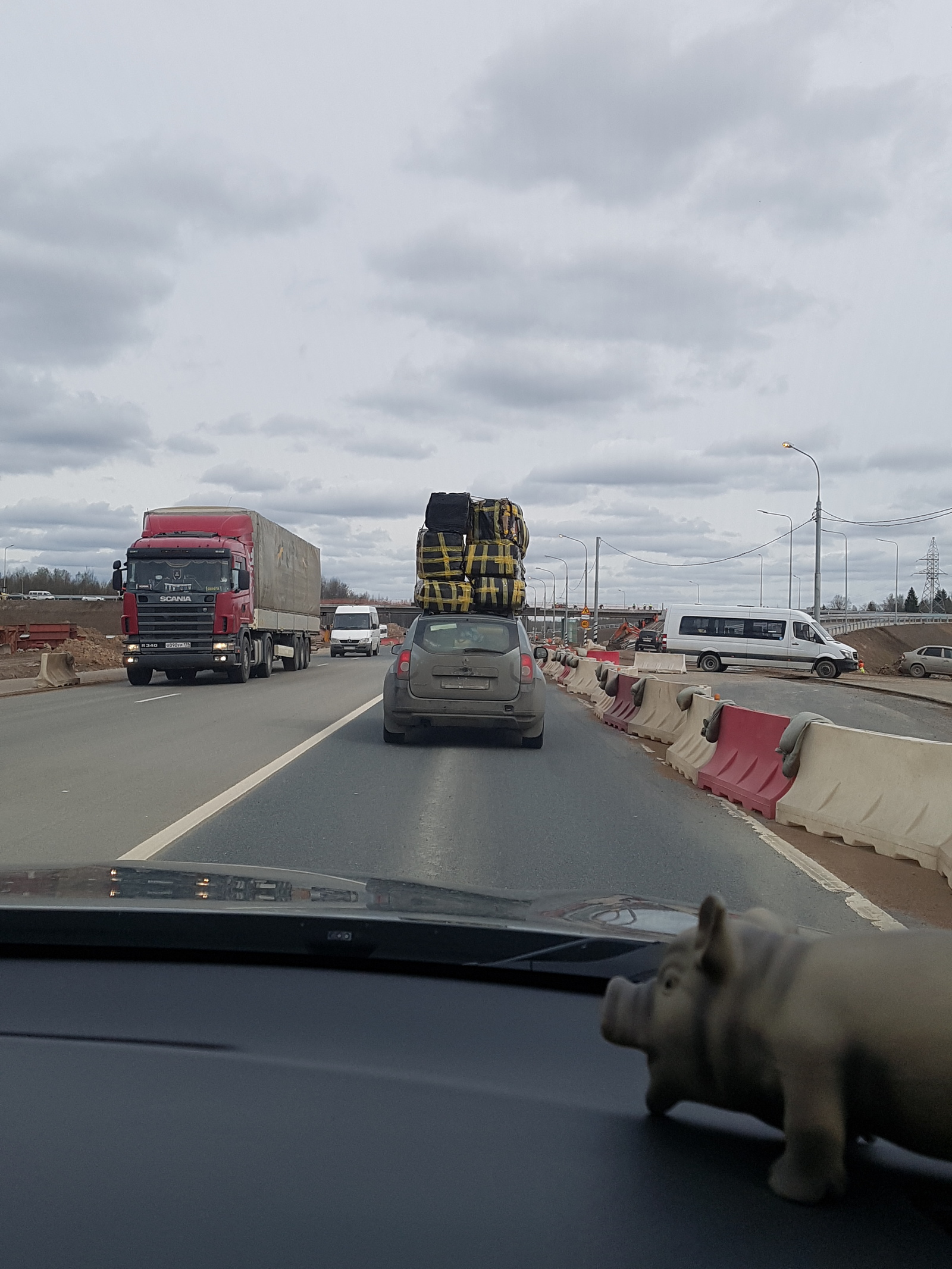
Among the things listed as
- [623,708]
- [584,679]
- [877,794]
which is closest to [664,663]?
[584,679]

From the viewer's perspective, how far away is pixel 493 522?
68.0 ft

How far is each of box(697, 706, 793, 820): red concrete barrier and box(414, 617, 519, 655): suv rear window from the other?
10.4 ft

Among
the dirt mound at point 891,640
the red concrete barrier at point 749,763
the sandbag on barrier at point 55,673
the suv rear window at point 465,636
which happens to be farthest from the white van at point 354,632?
the red concrete barrier at point 749,763

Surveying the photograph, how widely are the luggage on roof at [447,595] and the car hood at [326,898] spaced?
16329 millimetres

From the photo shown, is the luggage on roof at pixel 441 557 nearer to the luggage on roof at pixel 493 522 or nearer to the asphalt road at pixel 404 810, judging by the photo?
the luggage on roof at pixel 493 522

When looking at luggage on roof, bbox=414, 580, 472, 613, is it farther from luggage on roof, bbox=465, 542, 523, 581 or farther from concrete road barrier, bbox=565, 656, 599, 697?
concrete road barrier, bbox=565, 656, 599, 697

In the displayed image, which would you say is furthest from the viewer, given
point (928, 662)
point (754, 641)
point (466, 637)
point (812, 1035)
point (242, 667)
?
point (928, 662)

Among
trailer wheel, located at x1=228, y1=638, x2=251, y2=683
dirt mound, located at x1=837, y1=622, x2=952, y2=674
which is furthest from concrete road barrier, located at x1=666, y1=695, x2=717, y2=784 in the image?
dirt mound, located at x1=837, y1=622, x2=952, y2=674

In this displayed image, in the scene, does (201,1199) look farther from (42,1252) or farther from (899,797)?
(899,797)

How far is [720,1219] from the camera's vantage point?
70.9 inches

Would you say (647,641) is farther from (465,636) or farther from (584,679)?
(465,636)

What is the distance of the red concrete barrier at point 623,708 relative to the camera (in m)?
16.9

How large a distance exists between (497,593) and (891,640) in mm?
60863

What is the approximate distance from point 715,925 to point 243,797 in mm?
7856
